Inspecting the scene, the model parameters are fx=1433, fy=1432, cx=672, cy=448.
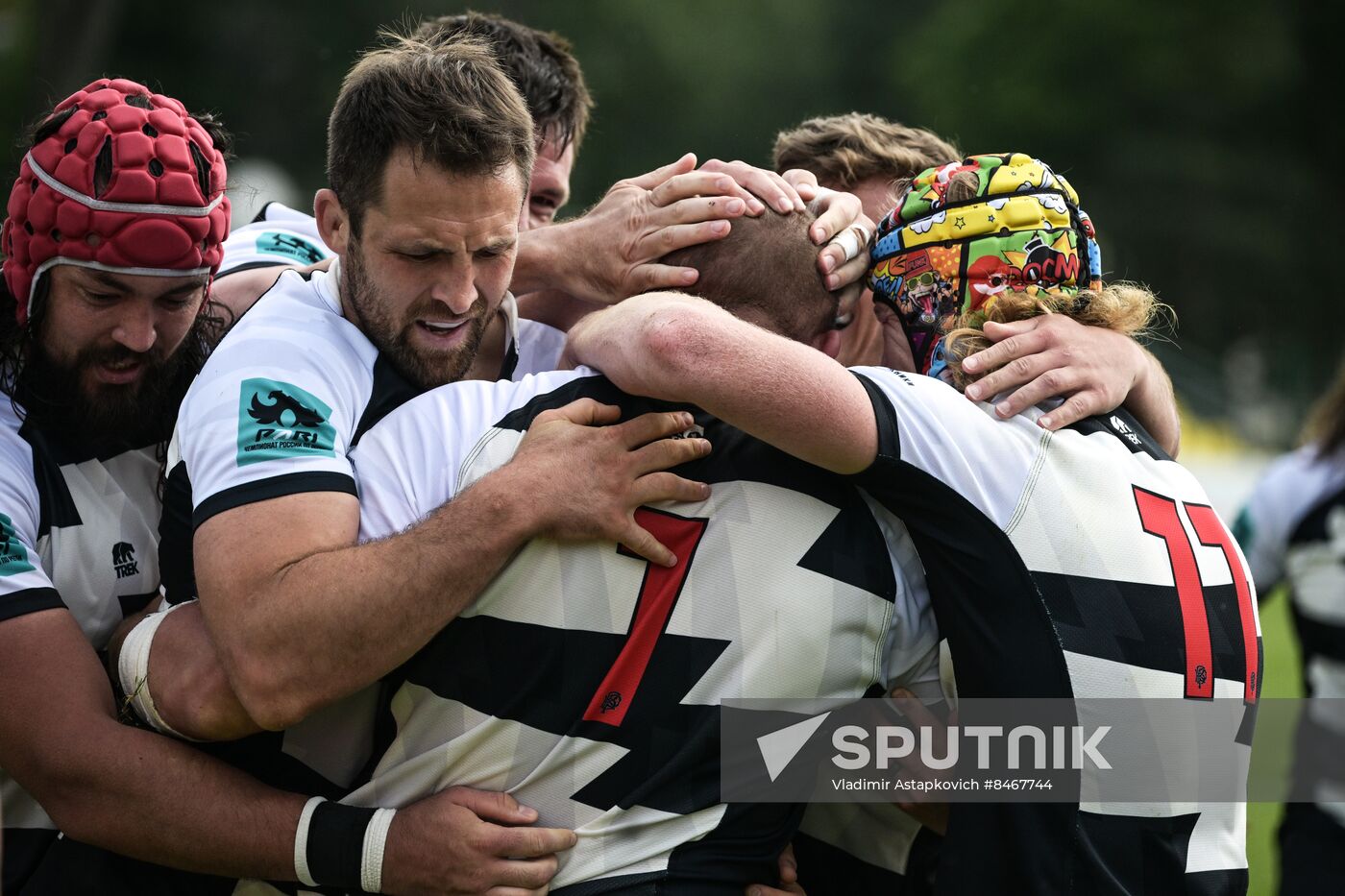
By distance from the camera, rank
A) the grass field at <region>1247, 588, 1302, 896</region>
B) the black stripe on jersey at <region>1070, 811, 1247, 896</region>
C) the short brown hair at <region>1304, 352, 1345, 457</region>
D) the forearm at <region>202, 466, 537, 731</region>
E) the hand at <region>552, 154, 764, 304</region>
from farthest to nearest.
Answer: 1. the grass field at <region>1247, 588, 1302, 896</region>
2. the short brown hair at <region>1304, 352, 1345, 457</region>
3. the hand at <region>552, 154, 764, 304</region>
4. the black stripe on jersey at <region>1070, 811, 1247, 896</region>
5. the forearm at <region>202, 466, 537, 731</region>

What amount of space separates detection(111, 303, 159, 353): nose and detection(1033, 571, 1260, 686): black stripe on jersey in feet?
7.28

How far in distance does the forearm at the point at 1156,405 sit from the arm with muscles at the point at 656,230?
0.69 metres

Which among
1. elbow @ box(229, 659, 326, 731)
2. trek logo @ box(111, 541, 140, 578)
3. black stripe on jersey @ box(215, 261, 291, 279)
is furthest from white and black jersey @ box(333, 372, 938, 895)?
black stripe on jersey @ box(215, 261, 291, 279)

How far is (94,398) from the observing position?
3.52 meters

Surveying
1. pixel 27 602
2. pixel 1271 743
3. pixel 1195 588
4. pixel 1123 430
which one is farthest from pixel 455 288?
pixel 1271 743

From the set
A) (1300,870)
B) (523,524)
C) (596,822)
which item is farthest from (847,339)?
(1300,870)

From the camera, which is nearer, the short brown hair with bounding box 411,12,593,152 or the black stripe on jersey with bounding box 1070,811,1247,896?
the black stripe on jersey with bounding box 1070,811,1247,896

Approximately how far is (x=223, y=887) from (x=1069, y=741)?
186 cm

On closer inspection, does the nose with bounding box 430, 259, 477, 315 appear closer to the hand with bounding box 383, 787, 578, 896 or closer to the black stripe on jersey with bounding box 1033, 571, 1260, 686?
the hand with bounding box 383, 787, 578, 896

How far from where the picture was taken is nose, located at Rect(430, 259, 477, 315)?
131 inches

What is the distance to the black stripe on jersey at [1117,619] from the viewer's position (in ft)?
9.31

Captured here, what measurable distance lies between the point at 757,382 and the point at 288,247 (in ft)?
7.29

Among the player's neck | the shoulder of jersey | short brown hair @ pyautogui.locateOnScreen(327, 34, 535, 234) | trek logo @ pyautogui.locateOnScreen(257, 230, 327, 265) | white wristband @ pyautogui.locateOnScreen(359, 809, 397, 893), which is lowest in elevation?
white wristband @ pyautogui.locateOnScreen(359, 809, 397, 893)

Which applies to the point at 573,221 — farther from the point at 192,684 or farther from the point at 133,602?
the point at 192,684
